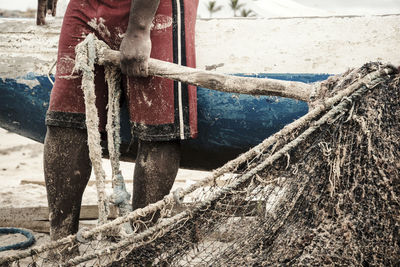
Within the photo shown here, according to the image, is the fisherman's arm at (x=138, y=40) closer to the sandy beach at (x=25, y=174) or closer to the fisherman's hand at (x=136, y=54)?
the fisherman's hand at (x=136, y=54)

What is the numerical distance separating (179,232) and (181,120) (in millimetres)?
590

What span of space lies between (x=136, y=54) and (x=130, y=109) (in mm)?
324

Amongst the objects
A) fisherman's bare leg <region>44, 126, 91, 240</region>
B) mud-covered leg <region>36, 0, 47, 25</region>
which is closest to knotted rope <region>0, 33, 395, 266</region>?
fisherman's bare leg <region>44, 126, 91, 240</region>

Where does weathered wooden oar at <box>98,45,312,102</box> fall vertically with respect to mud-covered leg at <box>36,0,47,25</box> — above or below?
below

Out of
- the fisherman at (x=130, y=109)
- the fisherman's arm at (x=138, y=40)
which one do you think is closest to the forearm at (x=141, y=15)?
the fisherman's arm at (x=138, y=40)

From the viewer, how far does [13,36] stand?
9.87ft

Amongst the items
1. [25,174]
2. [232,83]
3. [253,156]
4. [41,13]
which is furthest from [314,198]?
[25,174]

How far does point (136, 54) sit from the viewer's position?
1.86 metres

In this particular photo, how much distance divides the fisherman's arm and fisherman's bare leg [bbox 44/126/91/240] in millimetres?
455

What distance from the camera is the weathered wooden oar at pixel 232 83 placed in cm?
166

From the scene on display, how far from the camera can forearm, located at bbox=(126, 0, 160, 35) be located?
1873 millimetres

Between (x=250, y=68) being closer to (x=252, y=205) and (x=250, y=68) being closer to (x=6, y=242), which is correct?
(x=252, y=205)

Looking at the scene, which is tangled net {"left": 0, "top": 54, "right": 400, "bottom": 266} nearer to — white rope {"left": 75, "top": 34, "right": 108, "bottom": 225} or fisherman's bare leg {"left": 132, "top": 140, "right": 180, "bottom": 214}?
white rope {"left": 75, "top": 34, "right": 108, "bottom": 225}

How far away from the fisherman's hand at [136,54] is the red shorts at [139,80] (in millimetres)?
129
